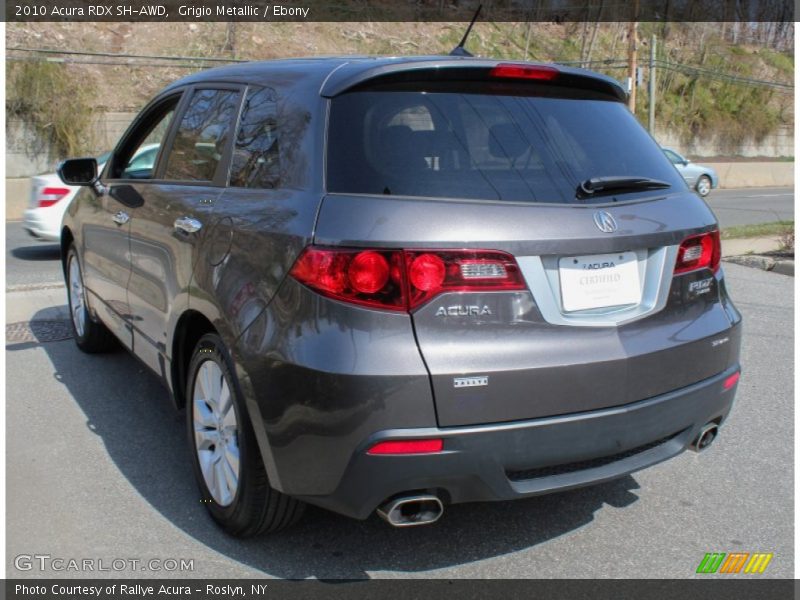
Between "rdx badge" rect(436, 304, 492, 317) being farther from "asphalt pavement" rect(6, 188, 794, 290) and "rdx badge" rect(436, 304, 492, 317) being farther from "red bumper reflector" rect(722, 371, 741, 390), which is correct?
"asphalt pavement" rect(6, 188, 794, 290)

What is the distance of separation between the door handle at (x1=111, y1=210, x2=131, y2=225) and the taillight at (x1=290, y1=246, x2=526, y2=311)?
2.08 metres

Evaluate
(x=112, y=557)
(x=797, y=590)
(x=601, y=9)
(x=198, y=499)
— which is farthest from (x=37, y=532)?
(x=601, y=9)

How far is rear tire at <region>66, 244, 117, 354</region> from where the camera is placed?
5.72 meters

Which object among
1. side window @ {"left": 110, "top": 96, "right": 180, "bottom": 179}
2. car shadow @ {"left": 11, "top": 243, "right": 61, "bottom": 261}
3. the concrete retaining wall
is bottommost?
the concrete retaining wall

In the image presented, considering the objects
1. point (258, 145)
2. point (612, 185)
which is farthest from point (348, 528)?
point (612, 185)

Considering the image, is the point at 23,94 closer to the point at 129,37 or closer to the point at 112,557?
the point at 129,37

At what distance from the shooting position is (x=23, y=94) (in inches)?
928

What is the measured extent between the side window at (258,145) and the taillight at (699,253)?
154cm

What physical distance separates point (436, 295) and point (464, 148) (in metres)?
0.61

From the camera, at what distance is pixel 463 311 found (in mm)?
2686

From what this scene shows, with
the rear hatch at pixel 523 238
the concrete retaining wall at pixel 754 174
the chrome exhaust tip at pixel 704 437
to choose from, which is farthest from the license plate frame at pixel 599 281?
the concrete retaining wall at pixel 754 174

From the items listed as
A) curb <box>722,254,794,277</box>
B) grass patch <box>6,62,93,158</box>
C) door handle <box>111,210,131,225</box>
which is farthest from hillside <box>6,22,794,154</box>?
door handle <box>111,210,131,225</box>

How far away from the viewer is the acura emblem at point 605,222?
291cm

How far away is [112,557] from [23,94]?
2341cm
